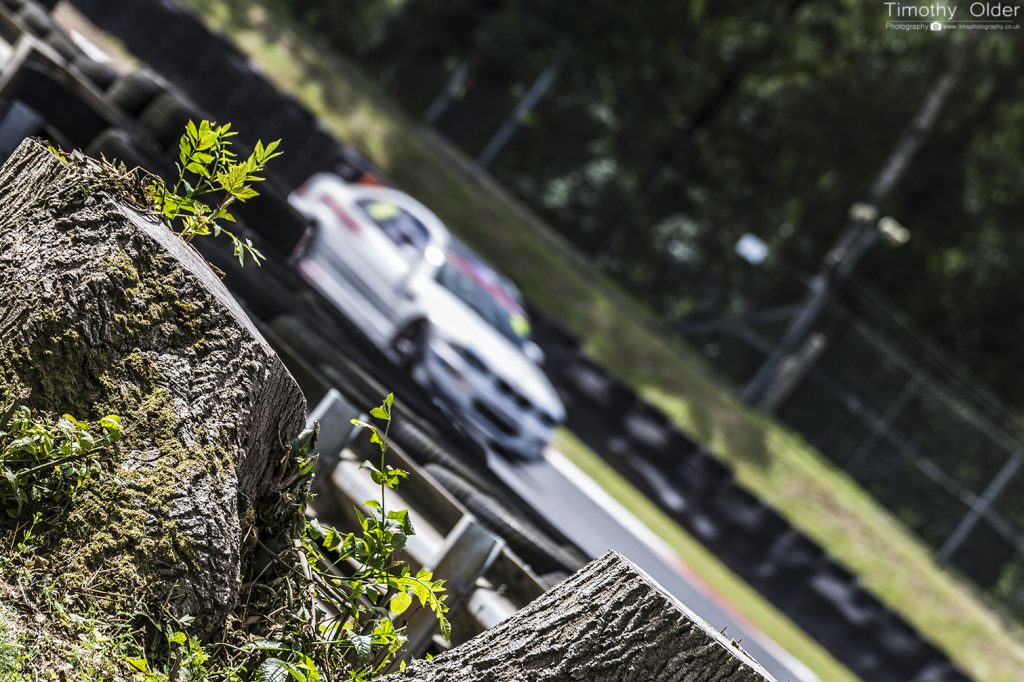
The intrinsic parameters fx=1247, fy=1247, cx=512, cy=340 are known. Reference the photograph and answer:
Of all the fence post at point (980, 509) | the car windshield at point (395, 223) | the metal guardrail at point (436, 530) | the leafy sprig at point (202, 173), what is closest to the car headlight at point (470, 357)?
the car windshield at point (395, 223)

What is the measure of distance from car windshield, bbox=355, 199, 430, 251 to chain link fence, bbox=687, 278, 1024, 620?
32.2ft

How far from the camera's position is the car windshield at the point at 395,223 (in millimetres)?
13648

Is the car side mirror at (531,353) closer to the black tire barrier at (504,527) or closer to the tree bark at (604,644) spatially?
the black tire barrier at (504,527)

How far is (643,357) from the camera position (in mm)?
20250

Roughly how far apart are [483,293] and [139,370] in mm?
10989

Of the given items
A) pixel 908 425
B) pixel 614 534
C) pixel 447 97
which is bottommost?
pixel 614 534

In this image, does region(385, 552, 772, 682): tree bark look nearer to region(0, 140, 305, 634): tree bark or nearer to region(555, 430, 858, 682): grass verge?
region(0, 140, 305, 634): tree bark

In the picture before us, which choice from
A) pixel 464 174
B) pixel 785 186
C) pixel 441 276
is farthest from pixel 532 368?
pixel 785 186

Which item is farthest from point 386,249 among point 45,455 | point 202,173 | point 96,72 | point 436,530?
point 45,455

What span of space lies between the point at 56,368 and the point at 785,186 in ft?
94.3

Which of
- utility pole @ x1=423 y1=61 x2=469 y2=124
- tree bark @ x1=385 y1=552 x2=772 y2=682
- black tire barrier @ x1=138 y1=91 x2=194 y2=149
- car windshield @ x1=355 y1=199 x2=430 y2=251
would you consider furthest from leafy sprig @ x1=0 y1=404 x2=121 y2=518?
utility pole @ x1=423 y1=61 x2=469 y2=124

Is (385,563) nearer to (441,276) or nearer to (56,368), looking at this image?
(56,368)

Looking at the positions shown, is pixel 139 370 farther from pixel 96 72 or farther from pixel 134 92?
pixel 96 72

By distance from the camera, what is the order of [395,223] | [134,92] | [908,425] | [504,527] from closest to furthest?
[504,527], [134,92], [395,223], [908,425]
